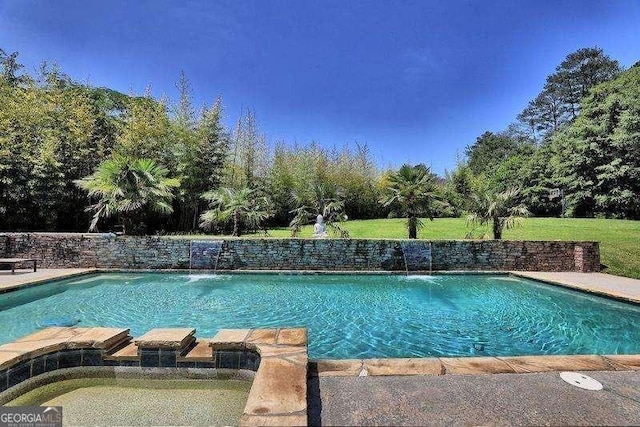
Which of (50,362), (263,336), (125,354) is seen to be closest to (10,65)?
(50,362)

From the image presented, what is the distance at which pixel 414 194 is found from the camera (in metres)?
10.7

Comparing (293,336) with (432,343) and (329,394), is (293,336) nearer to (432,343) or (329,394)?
(329,394)

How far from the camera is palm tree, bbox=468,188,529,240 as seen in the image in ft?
31.8

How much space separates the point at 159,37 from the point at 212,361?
10.9 meters

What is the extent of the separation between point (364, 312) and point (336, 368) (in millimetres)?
3183

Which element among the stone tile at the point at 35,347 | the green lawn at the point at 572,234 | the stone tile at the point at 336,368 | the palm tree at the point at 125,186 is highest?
the palm tree at the point at 125,186

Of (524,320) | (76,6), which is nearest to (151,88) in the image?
(76,6)

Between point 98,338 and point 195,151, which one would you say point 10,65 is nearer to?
point 195,151

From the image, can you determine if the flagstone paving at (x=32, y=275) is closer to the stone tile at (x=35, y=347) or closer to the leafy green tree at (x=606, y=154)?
the stone tile at (x=35, y=347)

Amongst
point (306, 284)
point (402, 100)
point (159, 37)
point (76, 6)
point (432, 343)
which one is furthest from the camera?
point (402, 100)

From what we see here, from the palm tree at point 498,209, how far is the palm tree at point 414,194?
3.99 ft

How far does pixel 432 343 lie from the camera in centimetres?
408

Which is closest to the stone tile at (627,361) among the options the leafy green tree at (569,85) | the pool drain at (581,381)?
the pool drain at (581,381)

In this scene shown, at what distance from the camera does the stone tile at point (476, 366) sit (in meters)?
2.41
